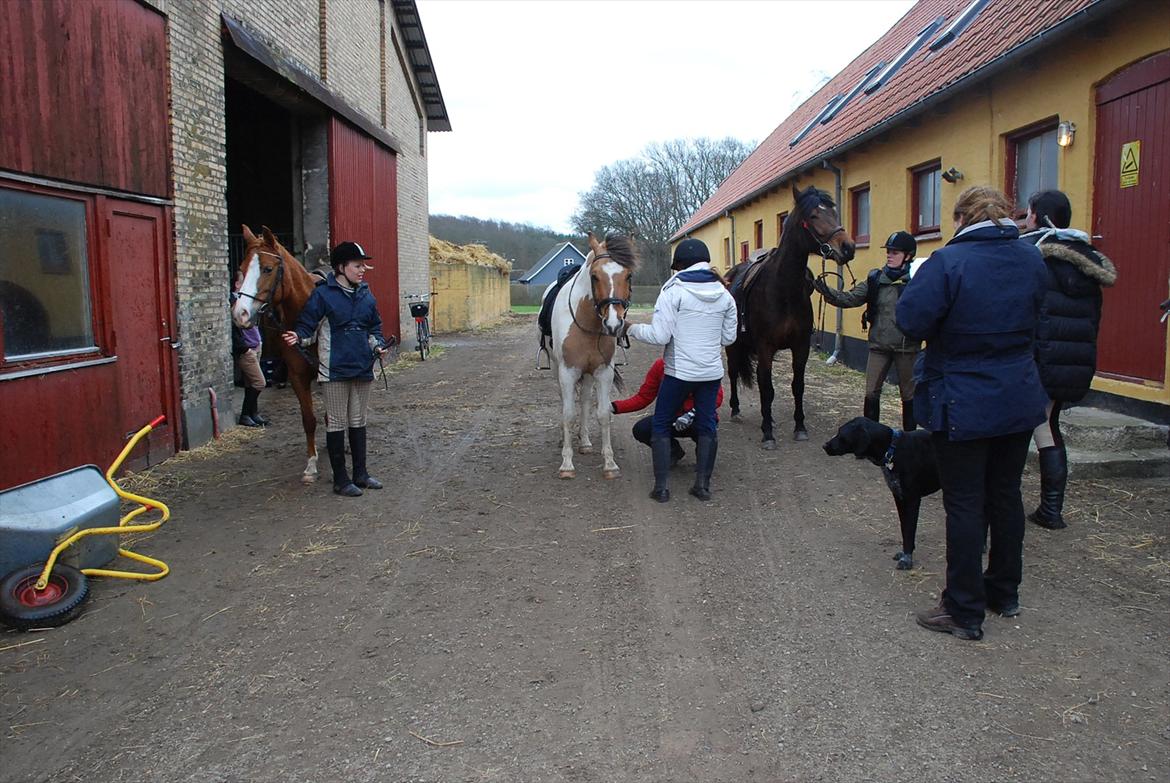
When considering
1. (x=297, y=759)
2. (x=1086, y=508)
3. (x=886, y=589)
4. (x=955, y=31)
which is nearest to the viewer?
(x=297, y=759)

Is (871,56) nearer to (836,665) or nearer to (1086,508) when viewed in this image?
(1086,508)

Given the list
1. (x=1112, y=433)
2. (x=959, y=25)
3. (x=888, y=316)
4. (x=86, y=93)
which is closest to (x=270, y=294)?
(x=86, y=93)

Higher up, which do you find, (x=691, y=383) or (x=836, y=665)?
(x=691, y=383)

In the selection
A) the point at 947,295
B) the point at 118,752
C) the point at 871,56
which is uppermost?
the point at 871,56

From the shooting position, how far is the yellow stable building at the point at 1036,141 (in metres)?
6.65

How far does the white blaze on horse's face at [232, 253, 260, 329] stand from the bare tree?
51698mm

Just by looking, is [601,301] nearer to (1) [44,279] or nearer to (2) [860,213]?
(1) [44,279]

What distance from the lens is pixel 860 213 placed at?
14.6 m

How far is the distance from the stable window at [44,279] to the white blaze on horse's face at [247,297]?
4.35 ft

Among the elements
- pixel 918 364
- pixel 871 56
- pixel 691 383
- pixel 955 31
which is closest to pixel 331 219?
pixel 691 383

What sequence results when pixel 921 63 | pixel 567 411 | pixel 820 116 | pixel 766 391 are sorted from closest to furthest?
1. pixel 567 411
2. pixel 766 391
3. pixel 921 63
4. pixel 820 116

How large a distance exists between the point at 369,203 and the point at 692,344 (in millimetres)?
10696

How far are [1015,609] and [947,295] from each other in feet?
5.18

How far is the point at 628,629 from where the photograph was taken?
3.86 metres
